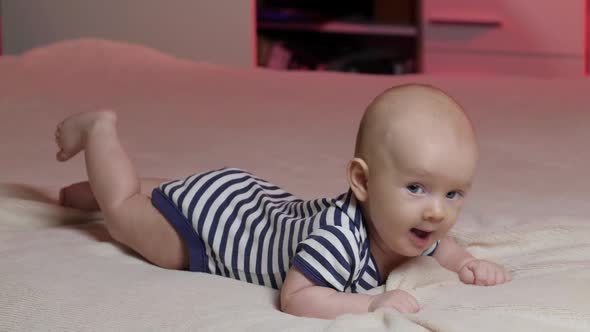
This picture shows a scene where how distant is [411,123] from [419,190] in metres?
0.06

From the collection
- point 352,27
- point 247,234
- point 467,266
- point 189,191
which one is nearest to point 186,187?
point 189,191

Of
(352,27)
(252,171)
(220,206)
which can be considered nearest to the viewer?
(220,206)

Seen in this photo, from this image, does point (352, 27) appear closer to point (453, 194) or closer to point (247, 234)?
point (247, 234)

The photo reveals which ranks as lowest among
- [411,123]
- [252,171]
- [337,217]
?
[252,171]

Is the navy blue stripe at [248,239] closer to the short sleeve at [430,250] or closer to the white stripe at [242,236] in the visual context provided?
the white stripe at [242,236]

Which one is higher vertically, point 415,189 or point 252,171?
point 415,189

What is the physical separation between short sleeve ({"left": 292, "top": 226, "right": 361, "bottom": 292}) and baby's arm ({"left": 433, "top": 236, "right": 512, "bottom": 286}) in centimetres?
12

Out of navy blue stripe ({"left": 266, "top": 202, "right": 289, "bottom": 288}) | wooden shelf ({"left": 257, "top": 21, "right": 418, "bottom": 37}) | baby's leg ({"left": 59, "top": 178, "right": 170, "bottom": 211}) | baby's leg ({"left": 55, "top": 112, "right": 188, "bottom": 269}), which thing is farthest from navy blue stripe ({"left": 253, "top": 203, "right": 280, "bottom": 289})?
wooden shelf ({"left": 257, "top": 21, "right": 418, "bottom": 37})

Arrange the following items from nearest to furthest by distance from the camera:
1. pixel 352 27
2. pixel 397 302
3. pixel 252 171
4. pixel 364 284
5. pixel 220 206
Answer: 1. pixel 397 302
2. pixel 364 284
3. pixel 220 206
4. pixel 252 171
5. pixel 352 27

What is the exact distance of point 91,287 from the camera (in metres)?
1.05

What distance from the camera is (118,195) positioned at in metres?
1.23

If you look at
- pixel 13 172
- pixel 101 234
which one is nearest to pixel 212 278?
pixel 101 234

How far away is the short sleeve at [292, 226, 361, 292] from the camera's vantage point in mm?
993

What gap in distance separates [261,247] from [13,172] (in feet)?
1.86
